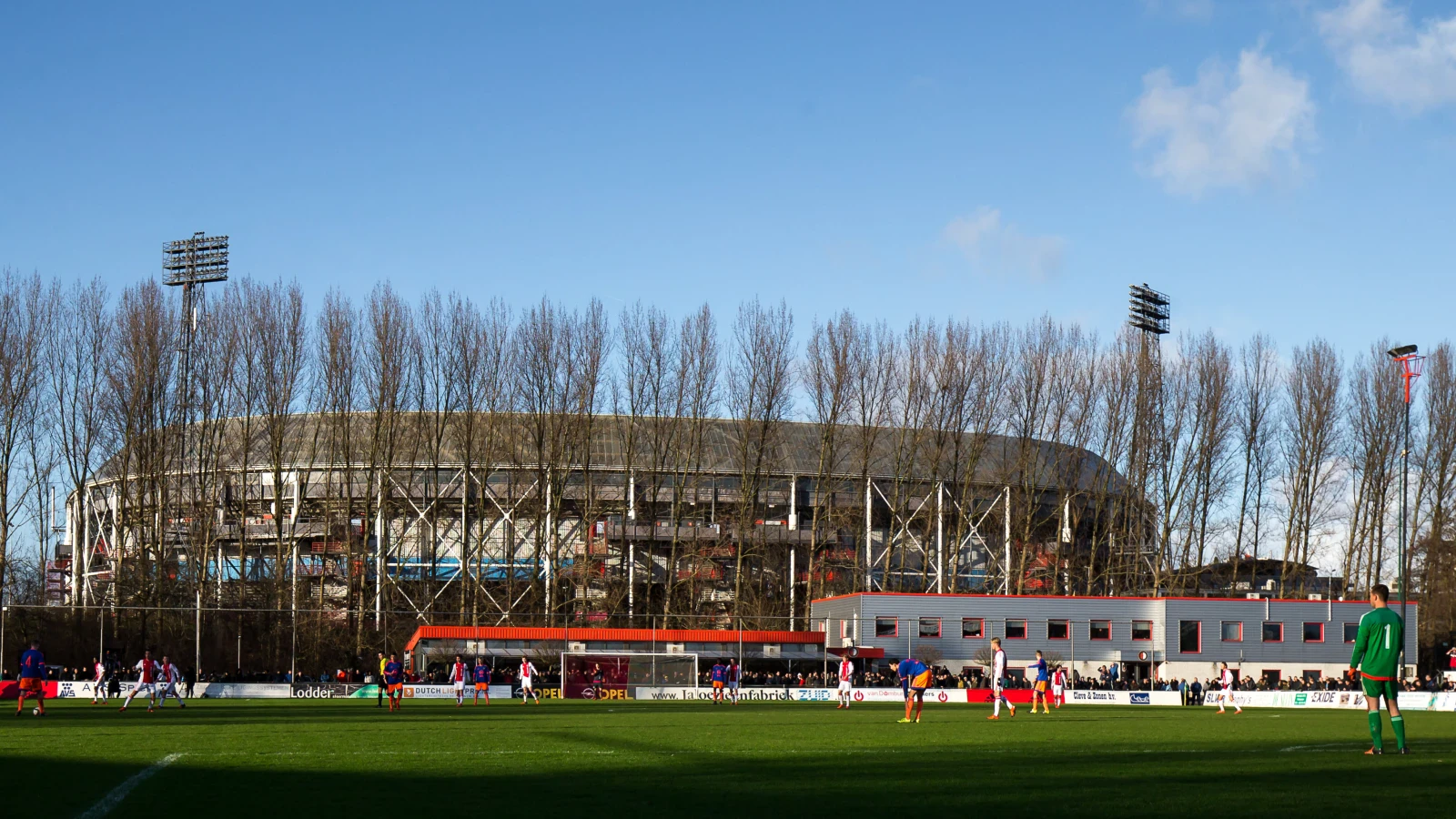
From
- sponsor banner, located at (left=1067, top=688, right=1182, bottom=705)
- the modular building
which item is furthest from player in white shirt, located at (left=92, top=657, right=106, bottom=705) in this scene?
sponsor banner, located at (left=1067, top=688, right=1182, bottom=705)

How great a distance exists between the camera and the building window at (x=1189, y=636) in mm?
75875

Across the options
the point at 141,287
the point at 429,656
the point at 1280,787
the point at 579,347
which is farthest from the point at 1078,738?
the point at 141,287

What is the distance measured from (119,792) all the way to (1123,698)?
2041 inches

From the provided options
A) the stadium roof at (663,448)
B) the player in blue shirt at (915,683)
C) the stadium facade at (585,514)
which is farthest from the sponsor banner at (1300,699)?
the stadium roof at (663,448)

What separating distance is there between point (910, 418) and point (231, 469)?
4008 cm

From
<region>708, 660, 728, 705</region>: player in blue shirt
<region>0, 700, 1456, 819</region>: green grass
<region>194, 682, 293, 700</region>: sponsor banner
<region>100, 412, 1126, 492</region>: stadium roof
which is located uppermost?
<region>100, 412, 1126, 492</region>: stadium roof

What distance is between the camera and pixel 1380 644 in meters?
15.5

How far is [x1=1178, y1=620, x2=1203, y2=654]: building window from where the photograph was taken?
75.9 metres

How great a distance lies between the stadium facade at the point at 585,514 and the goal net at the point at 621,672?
419 inches

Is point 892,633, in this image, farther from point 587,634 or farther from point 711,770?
point 711,770

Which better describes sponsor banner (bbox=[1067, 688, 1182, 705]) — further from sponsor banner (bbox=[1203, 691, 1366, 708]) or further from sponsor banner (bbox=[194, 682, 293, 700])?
Answer: sponsor banner (bbox=[194, 682, 293, 700])

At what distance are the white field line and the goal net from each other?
141 ft

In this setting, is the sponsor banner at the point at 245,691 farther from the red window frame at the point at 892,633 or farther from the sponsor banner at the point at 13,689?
the red window frame at the point at 892,633

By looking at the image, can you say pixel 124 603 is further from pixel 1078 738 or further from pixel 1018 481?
pixel 1078 738
